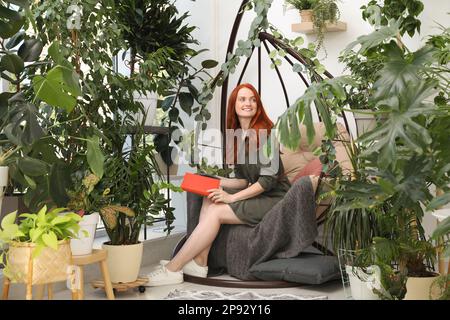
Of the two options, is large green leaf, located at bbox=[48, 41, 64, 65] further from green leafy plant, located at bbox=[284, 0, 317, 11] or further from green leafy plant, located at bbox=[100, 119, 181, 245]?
green leafy plant, located at bbox=[284, 0, 317, 11]

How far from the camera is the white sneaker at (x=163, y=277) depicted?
12.5 feet

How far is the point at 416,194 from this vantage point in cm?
206

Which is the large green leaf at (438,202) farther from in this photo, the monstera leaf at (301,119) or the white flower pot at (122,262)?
the white flower pot at (122,262)

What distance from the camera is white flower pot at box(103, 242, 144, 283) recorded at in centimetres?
352

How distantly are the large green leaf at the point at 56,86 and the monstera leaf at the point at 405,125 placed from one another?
3.93 feet

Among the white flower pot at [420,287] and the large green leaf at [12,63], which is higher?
the large green leaf at [12,63]

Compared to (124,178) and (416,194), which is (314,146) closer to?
(124,178)

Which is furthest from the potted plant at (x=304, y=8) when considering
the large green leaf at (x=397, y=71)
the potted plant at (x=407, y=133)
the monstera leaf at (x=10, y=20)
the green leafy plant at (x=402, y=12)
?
the large green leaf at (x=397, y=71)

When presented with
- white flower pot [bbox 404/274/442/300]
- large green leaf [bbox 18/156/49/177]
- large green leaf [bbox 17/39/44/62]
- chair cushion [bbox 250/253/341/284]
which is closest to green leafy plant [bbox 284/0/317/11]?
chair cushion [bbox 250/253/341/284]

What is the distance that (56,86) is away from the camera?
2.39m

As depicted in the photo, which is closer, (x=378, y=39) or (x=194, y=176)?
(x=378, y=39)
